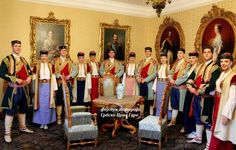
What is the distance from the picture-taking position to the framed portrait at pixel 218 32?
618cm

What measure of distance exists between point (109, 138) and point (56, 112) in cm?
199

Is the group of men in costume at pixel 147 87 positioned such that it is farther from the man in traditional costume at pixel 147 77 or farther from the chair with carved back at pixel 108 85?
the chair with carved back at pixel 108 85

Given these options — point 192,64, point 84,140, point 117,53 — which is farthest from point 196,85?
point 117,53

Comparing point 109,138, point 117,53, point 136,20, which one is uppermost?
point 136,20

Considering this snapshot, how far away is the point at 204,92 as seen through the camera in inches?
181

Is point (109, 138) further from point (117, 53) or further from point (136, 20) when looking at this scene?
point (136, 20)

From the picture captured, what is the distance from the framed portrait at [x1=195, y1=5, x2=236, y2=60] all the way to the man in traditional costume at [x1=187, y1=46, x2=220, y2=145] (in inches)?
67.2

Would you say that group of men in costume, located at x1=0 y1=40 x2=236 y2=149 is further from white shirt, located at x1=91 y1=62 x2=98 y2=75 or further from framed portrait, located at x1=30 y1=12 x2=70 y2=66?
framed portrait, located at x1=30 y1=12 x2=70 y2=66

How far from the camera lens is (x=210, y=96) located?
4676 millimetres

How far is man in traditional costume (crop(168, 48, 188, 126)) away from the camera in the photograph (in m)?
Result: 6.01

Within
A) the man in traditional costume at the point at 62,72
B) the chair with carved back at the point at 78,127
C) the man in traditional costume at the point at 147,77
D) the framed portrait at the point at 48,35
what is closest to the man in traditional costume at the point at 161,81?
the man in traditional costume at the point at 147,77

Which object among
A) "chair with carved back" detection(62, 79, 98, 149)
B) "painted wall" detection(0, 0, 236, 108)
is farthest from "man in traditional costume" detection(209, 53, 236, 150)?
"painted wall" detection(0, 0, 236, 108)

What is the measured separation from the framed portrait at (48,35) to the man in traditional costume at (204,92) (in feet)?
14.1

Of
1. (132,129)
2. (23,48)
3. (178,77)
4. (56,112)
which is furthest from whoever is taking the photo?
(23,48)
